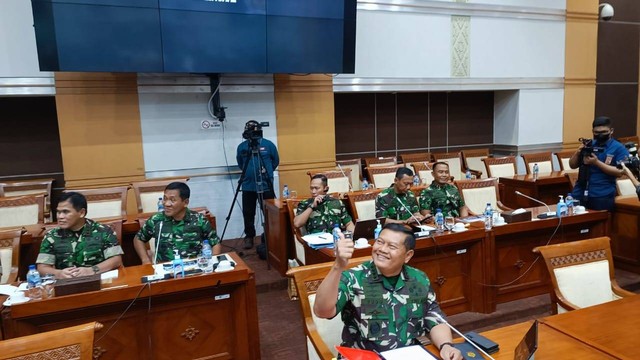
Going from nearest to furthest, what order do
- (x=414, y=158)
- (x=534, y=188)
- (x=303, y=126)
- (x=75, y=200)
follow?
(x=75, y=200) < (x=534, y=188) < (x=303, y=126) < (x=414, y=158)

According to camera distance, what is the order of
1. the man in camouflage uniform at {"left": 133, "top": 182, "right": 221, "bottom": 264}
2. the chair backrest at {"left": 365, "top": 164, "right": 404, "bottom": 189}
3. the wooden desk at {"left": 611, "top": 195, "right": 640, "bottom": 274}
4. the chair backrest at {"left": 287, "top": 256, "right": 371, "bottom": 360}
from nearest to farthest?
the chair backrest at {"left": 287, "top": 256, "right": 371, "bottom": 360} < the man in camouflage uniform at {"left": 133, "top": 182, "right": 221, "bottom": 264} < the wooden desk at {"left": 611, "top": 195, "right": 640, "bottom": 274} < the chair backrest at {"left": 365, "top": 164, "right": 404, "bottom": 189}

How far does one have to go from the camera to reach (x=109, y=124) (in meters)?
5.39

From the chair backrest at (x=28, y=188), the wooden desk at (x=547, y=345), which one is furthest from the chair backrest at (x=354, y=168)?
the wooden desk at (x=547, y=345)

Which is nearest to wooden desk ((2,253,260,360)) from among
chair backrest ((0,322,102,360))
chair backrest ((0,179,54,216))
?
chair backrest ((0,322,102,360))

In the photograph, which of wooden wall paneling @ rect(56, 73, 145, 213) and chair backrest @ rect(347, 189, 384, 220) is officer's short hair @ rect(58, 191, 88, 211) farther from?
wooden wall paneling @ rect(56, 73, 145, 213)

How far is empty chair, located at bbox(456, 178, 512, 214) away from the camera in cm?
452

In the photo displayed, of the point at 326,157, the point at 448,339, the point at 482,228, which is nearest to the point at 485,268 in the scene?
the point at 482,228

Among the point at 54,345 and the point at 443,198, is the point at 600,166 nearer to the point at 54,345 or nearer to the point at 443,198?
the point at 443,198

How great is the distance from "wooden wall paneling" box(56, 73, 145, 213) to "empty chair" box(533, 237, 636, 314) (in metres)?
4.74

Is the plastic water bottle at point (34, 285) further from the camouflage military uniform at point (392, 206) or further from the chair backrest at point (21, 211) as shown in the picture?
the camouflage military uniform at point (392, 206)

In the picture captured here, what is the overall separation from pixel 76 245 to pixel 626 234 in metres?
4.81

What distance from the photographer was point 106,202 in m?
4.35

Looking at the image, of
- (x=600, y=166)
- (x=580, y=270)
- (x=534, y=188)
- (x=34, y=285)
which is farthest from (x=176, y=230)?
(x=534, y=188)

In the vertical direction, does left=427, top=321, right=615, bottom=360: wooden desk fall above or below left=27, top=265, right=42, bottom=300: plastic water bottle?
below
